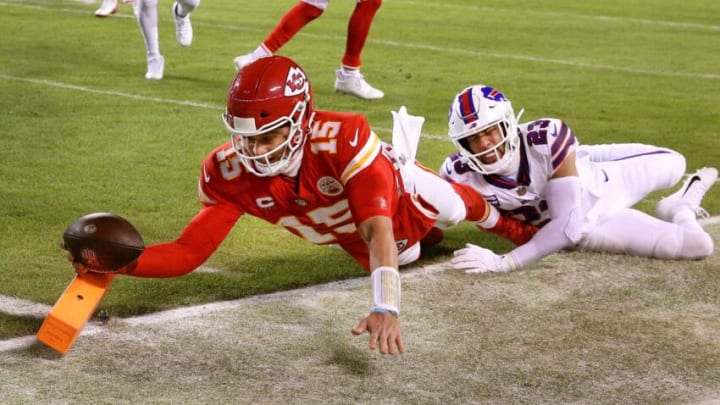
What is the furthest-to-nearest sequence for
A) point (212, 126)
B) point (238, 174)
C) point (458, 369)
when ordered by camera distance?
point (212, 126) < point (238, 174) < point (458, 369)

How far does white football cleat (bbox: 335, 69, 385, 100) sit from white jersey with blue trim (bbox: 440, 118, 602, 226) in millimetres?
3247

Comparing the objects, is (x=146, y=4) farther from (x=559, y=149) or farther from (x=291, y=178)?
(x=291, y=178)

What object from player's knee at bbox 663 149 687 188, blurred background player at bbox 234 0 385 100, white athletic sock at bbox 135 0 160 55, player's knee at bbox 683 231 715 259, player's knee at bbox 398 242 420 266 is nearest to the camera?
player's knee at bbox 398 242 420 266

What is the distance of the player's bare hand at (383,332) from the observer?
3.29 meters

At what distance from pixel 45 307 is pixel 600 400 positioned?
1.95 metres

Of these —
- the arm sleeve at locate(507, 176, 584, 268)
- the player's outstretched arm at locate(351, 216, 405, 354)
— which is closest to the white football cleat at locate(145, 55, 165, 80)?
the arm sleeve at locate(507, 176, 584, 268)

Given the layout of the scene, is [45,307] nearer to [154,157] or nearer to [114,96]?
[154,157]

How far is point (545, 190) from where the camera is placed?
16.8 feet

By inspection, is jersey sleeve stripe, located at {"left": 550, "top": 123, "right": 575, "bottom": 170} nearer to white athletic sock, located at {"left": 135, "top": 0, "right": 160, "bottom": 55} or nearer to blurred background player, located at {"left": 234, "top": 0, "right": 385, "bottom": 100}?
blurred background player, located at {"left": 234, "top": 0, "right": 385, "bottom": 100}

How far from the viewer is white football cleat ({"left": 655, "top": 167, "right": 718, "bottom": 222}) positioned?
18.1 feet

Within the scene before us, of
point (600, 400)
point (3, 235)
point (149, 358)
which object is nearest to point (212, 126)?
point (3, 235)

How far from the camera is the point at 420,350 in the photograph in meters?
4.00

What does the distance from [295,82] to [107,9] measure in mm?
9289

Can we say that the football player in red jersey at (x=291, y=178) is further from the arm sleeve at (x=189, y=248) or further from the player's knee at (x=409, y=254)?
the player's knee at (x=409, y=254)
